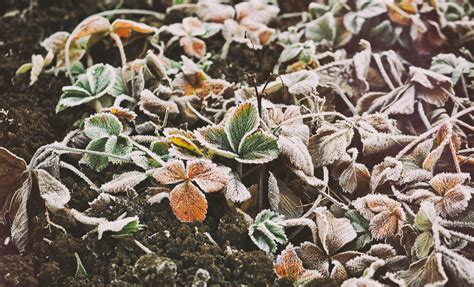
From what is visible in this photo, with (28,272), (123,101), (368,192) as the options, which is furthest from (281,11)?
(28,272)

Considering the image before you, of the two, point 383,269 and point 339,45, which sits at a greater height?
point 339,45

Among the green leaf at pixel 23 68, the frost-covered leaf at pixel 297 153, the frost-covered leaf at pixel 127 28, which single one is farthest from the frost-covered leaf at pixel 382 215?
the green leaf at pixel 23 68

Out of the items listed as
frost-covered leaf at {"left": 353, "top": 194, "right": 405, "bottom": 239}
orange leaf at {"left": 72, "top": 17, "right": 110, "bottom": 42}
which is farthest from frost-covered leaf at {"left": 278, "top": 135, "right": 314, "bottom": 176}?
orange leaf at {"left": 72, "top": 17, "right": 110, "bottom": 42}

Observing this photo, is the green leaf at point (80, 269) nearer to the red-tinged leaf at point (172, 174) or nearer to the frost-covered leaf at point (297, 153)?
the red-tinged leaf at point (172, 174)

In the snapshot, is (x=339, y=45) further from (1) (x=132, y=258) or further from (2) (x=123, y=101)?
(1) (x=132, y=258)

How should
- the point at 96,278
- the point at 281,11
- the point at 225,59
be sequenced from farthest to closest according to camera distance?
the point at 281,11 < the point at 225,59 < the point at 96,278

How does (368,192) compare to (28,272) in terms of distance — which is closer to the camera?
(28,272)

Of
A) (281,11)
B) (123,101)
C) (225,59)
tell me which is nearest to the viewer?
(123,101)
